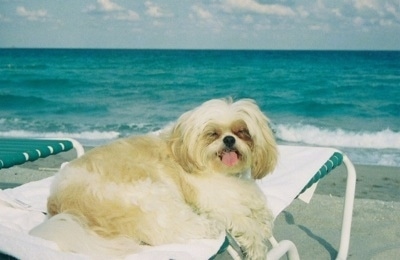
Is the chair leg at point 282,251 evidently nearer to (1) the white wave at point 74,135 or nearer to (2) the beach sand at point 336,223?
(2) the beach sand at point 336,223

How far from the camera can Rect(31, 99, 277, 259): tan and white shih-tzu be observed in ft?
8.26

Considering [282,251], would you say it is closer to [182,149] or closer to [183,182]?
[183,182]

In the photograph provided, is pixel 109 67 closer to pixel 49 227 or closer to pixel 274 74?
pixel 274 74

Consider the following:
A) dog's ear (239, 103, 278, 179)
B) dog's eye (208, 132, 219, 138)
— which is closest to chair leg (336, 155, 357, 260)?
dog's ear (239, 103, 278, 179)

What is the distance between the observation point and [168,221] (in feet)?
8.45

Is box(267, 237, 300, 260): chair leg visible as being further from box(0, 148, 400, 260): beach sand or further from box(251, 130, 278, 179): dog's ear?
box(0, 148, 400, 260): beach sand

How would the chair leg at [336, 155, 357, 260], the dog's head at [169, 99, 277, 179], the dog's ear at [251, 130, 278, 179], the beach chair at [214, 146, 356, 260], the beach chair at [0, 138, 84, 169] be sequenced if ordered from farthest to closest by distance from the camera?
the chair leg at [336, 155, 357, 260] → the beach chair at [0, 138, 84, 169] → the beach chair at [214, 146, 356, 260] → the dog's ear at [251, 130, 278, 179] → the dog's head at [169, 99, 277, 179]

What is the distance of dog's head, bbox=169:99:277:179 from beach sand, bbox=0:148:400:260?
6.03 ft

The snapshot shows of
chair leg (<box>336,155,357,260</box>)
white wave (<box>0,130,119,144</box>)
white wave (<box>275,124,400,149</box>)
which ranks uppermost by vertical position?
chair leg (<box>336,155,357,260</box>)

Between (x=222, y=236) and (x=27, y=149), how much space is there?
1.76 meters

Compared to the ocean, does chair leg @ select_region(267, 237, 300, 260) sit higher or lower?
higher

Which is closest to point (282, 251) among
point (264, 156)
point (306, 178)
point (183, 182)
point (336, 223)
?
point (264, 156)

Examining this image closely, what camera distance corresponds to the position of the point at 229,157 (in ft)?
9.67

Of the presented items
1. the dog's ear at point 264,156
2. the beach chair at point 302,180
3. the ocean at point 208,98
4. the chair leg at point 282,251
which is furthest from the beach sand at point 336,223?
the dog's ear at point 264,156
